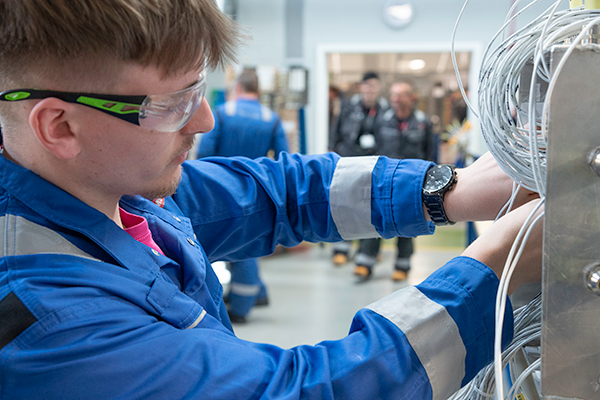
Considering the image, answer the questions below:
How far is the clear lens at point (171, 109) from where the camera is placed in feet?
2.18

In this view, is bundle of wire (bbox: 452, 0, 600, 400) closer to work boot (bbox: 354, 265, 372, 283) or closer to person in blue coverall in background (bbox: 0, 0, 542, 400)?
person in blue coverall in background (bbox: 0, 0, 542, 400)

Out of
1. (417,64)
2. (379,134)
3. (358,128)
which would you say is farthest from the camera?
(417,64)

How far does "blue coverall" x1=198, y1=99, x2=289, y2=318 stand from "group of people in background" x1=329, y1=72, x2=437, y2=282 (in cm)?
115

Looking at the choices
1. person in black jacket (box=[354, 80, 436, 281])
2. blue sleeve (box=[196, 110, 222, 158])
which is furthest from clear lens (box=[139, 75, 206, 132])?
person in black jacket (box=[354, 80, 436, 281])

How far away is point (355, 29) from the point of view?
18.8ft

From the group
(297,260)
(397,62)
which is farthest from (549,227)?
(397,62)

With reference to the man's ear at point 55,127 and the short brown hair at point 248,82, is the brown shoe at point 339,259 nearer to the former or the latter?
the short brown hair at point 248,82

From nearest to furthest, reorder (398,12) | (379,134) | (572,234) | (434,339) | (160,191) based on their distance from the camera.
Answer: (572,234) < (434,339) < (160,191) < (379,134) < (398,12)

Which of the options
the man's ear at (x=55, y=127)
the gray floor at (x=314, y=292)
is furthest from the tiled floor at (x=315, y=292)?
the man's ear at (x=55, y=127)

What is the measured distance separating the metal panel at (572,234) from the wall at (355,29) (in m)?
5.24

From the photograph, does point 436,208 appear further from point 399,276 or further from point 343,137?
point 343,137

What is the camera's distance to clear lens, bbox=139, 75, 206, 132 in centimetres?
67

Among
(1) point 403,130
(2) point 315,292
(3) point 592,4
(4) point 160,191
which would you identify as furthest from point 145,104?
(1) point 403,130

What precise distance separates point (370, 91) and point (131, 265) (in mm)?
4296
